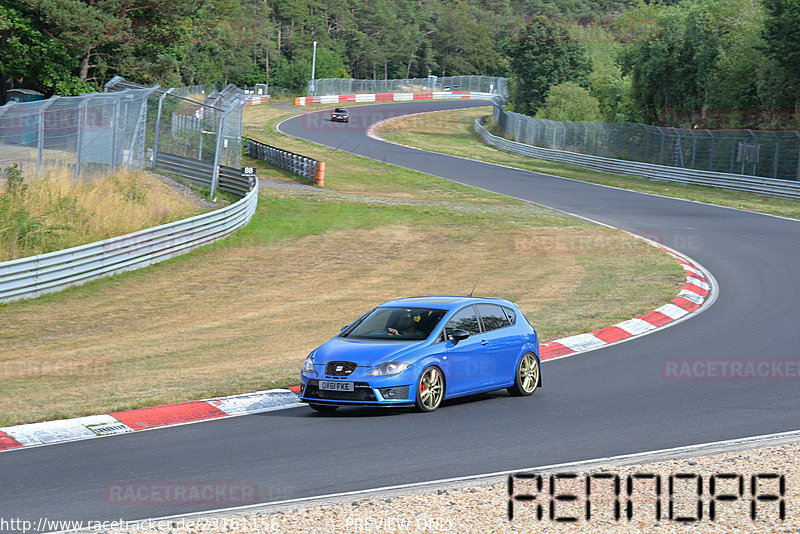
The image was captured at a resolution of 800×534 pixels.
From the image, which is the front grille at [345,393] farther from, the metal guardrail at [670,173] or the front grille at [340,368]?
the metal guardrail at [670,173]

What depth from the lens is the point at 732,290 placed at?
2041 cm

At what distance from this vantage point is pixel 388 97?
380 feet

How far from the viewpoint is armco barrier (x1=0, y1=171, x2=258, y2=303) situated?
19.6 metres

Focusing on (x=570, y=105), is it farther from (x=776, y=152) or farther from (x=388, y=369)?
(x=388, y=369)

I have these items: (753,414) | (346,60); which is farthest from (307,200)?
(346,60)

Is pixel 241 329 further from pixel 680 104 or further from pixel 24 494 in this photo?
pixel 680 104

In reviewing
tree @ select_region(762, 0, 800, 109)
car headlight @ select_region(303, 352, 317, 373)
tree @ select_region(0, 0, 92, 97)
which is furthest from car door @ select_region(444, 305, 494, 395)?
tree @ select_region(762, 0, 800, 109)

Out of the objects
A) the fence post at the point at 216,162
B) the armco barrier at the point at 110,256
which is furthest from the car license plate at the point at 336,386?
the fence post at the point at 216,162

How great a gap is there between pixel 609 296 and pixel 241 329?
25.6 feet

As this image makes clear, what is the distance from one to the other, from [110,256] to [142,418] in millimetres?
12396

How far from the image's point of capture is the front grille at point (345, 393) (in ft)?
34.9

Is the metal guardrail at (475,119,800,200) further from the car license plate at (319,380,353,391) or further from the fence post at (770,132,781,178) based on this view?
the car license plate at (319,380,353,391)

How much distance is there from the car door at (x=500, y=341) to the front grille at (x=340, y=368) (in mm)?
1918
